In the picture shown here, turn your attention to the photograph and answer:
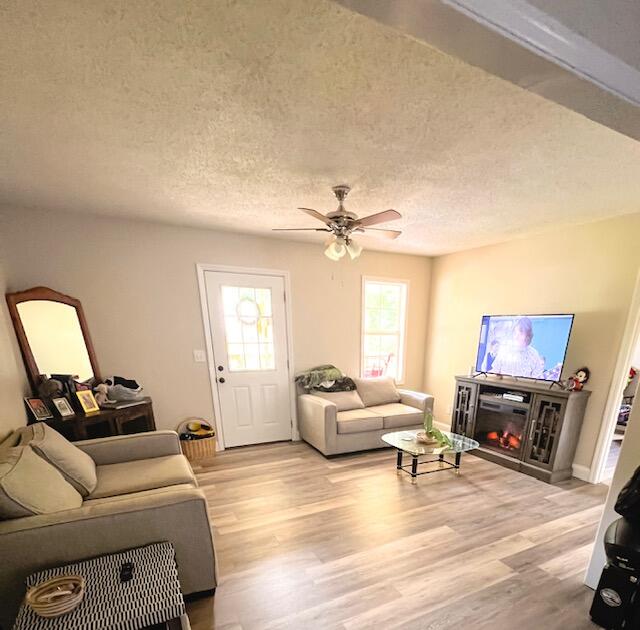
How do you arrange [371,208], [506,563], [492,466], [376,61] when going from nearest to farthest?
[376,61] → [506,563] → [371,208] → [492,466]

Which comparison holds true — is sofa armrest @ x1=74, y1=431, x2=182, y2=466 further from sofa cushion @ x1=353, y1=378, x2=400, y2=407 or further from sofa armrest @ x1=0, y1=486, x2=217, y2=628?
sofa cushion @ x1=353, y1=378, x2=400, y2=407

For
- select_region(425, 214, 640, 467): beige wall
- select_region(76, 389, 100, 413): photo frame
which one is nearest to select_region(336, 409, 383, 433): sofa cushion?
select_region(425, 214, 640, 467): beige wall

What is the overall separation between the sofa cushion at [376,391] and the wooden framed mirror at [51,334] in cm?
281

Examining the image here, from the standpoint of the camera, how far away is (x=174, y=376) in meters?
3.01

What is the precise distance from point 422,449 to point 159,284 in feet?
9.85

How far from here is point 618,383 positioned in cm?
247

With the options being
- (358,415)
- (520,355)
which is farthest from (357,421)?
(520,355)

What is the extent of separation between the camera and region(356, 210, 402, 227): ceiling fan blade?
1822 millimetres

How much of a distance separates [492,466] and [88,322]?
424 centimetres

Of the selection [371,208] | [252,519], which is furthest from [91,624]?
[371,208]

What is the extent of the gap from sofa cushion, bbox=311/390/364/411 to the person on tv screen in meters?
1.60

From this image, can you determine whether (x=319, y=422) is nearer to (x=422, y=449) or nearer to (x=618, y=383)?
(x=422, y=449)

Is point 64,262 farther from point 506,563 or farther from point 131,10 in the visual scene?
point 506,563

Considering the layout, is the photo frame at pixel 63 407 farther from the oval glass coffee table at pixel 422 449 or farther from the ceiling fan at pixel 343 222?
the oval glass coffee table at pixel 422 449
